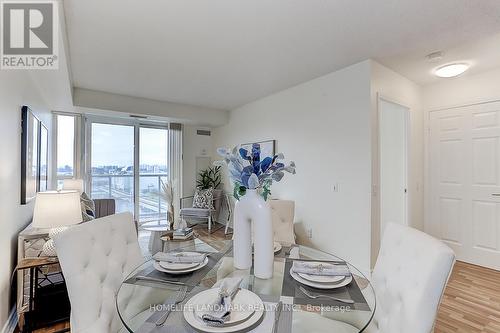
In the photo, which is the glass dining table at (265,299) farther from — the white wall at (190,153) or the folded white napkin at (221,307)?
the white wall at (190,153)

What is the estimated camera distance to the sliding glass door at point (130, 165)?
4973mm

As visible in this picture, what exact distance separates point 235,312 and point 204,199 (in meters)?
4.32

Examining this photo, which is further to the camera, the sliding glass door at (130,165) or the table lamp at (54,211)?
the sliding glass door at (130,165)

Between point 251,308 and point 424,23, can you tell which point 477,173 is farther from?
point 251,308

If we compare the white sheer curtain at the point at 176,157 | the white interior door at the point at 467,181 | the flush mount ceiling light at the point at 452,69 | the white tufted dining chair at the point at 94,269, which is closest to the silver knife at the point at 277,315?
the white tufted dining chair at the point at 94,269

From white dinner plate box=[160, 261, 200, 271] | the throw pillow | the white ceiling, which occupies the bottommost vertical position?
the throw pillow

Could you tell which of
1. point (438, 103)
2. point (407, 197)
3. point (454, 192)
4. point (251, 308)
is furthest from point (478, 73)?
point (251, 308)

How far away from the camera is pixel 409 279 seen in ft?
3.57

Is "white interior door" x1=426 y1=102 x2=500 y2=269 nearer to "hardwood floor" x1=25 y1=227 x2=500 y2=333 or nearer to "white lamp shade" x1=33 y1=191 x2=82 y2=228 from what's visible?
"hardwood floor" x1=25 y1=227 x2=500 y2=333

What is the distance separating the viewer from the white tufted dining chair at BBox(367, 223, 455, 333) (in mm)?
951

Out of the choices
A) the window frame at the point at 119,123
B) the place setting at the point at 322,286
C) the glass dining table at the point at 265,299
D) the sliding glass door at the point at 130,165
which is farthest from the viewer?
the sliding glass door at the point at 130,165

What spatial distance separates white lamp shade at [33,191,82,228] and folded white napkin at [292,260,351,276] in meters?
1.73

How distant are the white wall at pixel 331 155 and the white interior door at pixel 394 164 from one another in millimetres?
791

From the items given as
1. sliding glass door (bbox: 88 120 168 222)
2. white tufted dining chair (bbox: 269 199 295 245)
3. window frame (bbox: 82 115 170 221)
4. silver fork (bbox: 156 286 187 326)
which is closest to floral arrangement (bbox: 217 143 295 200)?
silver fork (bbox: 156 286 187 326)
